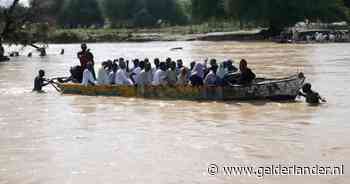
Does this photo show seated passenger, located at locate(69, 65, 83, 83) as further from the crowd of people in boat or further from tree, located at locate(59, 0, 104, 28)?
tree, located at locate(59, 0, 104, 28)

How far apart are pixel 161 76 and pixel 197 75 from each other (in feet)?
3.73

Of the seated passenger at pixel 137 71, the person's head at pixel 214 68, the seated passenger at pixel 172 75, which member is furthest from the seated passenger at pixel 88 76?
the person's head at pixel 214 68

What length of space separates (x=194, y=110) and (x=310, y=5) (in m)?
41.9

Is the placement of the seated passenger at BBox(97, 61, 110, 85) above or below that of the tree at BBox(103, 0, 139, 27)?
below

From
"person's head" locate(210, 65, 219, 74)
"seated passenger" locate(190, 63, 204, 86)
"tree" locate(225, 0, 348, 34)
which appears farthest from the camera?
"tree" locate(225, 0, 348, 34)

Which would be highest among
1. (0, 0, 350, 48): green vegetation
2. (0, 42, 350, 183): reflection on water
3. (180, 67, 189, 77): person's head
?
(0, 0, 350, 48): green vegetation

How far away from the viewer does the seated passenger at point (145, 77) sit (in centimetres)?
1903

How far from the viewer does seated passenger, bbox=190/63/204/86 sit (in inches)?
Answer: 715

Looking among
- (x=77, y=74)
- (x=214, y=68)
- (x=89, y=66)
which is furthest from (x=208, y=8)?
(x=214, y=68)

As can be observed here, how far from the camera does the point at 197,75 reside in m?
18.2

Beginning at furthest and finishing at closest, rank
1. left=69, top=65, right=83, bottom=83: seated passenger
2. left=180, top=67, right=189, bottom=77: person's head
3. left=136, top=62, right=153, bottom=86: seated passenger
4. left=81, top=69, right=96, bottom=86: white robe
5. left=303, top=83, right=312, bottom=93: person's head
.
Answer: left=69, top=65, right=83, bottom=83: seated passenger, left=81, top=69, right=96, bottom=86: white robe, left=136, top=62, right=153, bottom=86: seated passenger, left=180, top=67, right=189, bottom=77: person's head, left=303, top=83, right=312, bottom=93: person's head

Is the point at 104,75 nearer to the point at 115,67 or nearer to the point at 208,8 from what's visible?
Answer: the point at 115,67

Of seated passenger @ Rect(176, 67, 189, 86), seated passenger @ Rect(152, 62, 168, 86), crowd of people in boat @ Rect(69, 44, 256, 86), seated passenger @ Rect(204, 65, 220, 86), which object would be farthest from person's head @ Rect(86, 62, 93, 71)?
seated passenger @ Rect(204, 65, 220, 86)

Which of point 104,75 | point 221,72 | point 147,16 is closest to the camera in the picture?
point 221,72
